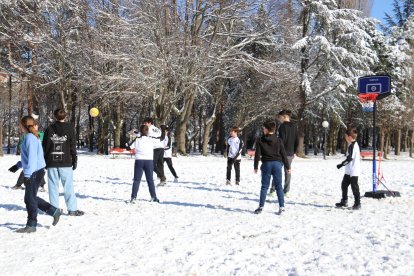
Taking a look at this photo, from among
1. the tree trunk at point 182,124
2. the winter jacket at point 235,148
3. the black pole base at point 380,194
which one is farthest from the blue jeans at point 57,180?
the tree trunk at point 182,124

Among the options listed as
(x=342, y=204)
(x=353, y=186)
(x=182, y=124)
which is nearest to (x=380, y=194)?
(x=342, y=204)

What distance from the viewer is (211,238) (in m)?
6.45

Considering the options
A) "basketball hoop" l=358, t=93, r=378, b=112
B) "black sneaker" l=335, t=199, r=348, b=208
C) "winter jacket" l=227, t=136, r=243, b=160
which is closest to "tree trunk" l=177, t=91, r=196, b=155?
"winter jacket" l=227, t=136, r=243, b=160

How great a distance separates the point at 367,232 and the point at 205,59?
20.3 metres

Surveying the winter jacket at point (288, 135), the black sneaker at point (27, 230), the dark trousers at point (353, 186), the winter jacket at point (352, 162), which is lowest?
the black sneaker at point (27, 230)

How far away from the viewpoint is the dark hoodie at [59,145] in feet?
25.8

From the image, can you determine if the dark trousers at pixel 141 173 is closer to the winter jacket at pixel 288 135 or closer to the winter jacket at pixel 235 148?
the winter jacket at pixel 288 135

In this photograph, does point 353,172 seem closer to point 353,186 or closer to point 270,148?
point 353,186

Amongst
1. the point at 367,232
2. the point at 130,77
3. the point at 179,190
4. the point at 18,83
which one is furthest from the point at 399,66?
the point at 367,232

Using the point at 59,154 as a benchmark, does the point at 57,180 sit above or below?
below

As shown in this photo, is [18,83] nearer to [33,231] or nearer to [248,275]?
[33,231]

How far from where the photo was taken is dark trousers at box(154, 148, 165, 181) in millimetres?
12965

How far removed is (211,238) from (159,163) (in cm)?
691

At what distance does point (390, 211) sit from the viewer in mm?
8984
